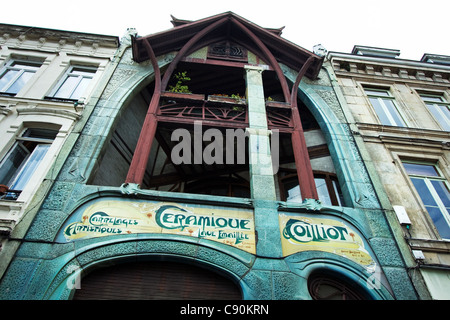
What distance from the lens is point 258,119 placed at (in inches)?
338

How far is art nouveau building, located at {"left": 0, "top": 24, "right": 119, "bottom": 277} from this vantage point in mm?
6215

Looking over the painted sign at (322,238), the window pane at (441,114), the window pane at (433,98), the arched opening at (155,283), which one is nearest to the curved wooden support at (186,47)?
the arched opening at (155,283)

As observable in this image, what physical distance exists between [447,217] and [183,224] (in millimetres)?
7242

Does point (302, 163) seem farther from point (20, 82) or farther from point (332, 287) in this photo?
point (20, 82)

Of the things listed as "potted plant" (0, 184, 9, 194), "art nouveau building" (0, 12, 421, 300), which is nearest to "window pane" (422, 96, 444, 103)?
"art nouveau building" (0, 12, 421, 300)

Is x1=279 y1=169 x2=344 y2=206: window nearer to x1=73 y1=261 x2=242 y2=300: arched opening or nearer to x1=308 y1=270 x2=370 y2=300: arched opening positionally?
x1=308 y1=270 x2=370 y2=300: arched opening

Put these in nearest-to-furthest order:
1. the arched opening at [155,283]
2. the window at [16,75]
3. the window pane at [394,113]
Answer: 1. the arched opening at [155,283]
2. the window at [16,75]
3. the window pane at [394,113]

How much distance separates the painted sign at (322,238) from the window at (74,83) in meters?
8.24

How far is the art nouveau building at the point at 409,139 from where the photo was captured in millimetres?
6270

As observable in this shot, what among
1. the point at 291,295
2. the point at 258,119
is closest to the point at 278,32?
the point at 258,119

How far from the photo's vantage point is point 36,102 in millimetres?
8367

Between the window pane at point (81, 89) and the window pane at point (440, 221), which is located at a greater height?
the window pane at point (81, 89)

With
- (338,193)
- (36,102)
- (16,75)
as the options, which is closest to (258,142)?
(338,193)

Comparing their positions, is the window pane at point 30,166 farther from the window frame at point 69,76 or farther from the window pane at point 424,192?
the window pane at point 424,192
